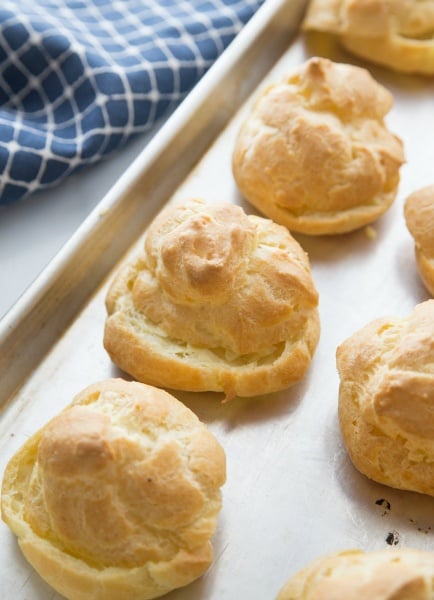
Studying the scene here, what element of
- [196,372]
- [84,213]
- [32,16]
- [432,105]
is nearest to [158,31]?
[32,16]

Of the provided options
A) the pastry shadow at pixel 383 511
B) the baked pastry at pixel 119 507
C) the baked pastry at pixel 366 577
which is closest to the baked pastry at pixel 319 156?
the pastry shadow at pixel 383 511

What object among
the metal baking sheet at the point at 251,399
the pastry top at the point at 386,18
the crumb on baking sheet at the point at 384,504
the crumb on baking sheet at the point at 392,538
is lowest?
the crumb on baking sheet at the point at 392,538

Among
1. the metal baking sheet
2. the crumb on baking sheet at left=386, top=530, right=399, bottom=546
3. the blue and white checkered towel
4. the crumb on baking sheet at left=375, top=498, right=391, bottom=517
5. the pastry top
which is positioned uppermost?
the blue and white checkered towel

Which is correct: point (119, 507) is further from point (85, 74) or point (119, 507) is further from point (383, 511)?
point (85, 74)

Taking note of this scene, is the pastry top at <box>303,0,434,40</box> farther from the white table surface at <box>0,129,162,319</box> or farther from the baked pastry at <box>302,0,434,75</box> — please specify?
the white table surface at <box>0,129,162,319</box>

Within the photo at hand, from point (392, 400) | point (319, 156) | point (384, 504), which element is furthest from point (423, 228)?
point (384, 504)

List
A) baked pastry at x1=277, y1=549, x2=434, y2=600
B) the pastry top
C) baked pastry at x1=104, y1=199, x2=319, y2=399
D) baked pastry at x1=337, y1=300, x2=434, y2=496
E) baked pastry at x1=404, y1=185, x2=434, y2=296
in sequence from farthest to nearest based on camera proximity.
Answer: the pastry top, baked pastry at x1=404, y1=185, x2=434, y2=296, baked pastry at x1=104, y1=199, x2=319, y2=399, baked pastry at x1=337, y1=300, x2=434, y2=496, baked pastry at x1=277, y1=549, x2=434, y2=600

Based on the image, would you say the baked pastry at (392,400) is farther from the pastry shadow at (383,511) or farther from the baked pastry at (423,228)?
the baked pastry at (423,228)

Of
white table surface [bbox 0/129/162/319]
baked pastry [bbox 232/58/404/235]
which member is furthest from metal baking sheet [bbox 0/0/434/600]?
white table surface [bbox 0/129/162/319]
